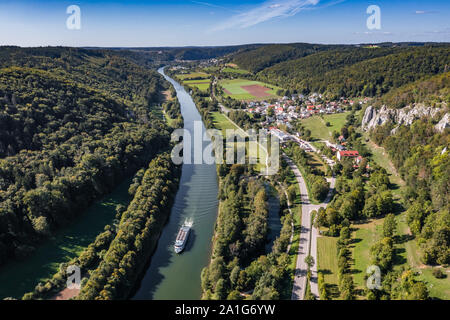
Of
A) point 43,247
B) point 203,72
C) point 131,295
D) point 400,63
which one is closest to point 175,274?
point 131,295

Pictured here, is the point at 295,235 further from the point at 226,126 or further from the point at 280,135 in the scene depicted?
the point at 226,126

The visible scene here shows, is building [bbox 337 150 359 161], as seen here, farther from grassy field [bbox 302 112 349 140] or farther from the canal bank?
the canal bank

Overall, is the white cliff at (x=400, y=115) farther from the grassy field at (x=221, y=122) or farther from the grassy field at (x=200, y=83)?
the grassy field at (x=200, y=83)

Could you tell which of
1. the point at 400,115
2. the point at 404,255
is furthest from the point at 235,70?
the point at 404,255

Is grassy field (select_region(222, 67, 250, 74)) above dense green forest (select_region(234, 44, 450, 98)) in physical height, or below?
above

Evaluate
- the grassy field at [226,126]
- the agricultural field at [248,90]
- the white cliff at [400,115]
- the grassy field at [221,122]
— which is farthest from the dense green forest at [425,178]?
the agricultural field at [248,90]

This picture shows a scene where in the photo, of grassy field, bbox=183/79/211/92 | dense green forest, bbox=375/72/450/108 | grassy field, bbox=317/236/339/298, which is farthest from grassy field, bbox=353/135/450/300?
grassy field, bbox=183/79/211/92

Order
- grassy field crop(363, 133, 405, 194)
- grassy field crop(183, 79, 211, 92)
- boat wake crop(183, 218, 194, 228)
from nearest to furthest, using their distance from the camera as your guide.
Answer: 1. boat wake crop(183, 218, 194, 228)
2. grassy field crop(363, 133, 405, 194)
3. grassy field crop(183, 79, 211, 92)
